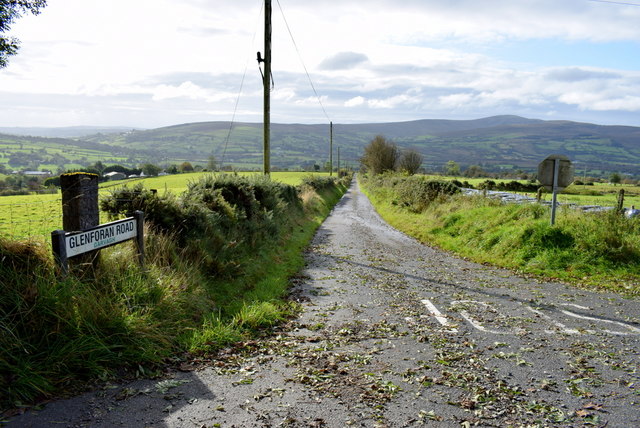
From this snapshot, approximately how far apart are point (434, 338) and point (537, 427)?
275 centimetres

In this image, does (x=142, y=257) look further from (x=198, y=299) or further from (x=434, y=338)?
(x=434, y=338)

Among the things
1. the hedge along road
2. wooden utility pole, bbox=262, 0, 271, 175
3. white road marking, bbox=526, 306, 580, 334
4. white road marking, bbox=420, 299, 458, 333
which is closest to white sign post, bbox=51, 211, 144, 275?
the hedge along road

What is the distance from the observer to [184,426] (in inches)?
169

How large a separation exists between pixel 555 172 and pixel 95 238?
13.9 meters

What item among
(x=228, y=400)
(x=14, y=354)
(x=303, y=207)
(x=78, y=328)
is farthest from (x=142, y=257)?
(x=303, y=207)

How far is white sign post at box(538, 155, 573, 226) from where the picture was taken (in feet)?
49.0

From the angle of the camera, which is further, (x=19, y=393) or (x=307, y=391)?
(x=307, y=391)

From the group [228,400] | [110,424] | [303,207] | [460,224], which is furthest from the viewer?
[303,207]

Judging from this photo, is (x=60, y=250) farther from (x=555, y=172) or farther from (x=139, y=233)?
(x=555, y=172)

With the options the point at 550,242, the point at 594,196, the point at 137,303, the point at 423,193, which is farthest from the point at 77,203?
the point at 594,196

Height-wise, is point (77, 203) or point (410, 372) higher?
point (77, 203)

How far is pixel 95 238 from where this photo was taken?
6.55m

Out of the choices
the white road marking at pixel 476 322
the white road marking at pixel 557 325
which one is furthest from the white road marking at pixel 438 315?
the white road marking at pixel 557 325

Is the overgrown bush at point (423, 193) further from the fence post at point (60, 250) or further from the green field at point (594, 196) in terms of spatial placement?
the fence post at point (60, 250)
